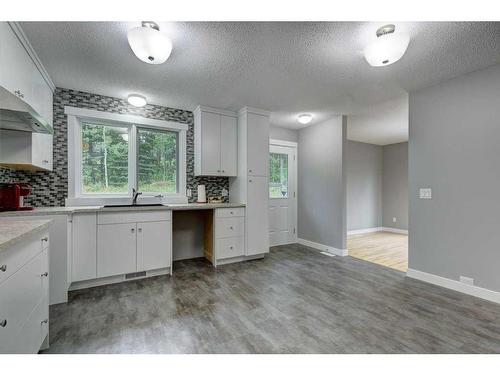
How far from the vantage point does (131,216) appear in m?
2.74

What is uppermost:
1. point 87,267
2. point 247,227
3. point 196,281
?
point 247,227

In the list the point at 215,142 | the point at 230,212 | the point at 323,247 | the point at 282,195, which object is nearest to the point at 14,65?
the point at 215,142

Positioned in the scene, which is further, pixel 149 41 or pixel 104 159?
pixel 104 159

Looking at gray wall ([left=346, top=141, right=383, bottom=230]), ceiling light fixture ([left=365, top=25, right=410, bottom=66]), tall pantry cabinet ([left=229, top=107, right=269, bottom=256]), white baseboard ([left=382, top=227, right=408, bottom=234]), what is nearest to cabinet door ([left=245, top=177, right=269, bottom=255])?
tall pantry cabinet ([left=229, top=107, right=269, bottom=256])

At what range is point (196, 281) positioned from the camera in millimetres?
2773

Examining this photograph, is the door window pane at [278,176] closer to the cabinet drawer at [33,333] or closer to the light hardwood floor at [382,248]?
the light hardwood floor at [382,248]

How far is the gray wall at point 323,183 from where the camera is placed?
12.9 ft

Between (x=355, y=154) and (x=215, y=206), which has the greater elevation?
(x=355, y=154)

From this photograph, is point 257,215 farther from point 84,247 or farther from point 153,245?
point 84,247

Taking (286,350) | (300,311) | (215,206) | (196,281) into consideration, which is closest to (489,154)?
(300,311)

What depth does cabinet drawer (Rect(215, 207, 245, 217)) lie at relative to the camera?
3.33 meters

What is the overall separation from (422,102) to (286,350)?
129 inches

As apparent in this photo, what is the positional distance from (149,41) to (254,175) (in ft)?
7.50
